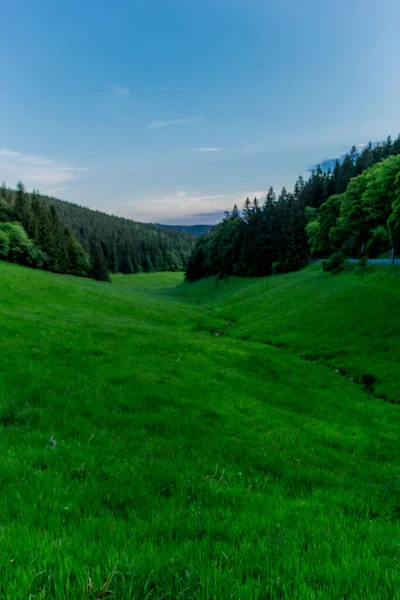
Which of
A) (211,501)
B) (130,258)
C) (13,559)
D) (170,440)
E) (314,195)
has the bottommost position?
(170,440)

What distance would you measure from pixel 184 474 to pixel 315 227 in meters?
88.7

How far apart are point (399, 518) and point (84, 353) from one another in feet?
47.8

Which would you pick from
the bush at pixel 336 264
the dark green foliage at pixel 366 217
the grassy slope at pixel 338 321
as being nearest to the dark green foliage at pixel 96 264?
the dark green foliage at pixel 366 217

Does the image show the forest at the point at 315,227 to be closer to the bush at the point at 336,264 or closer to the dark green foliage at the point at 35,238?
the bush at the point at 336,264

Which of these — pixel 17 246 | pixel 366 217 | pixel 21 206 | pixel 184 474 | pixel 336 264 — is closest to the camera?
pixel 184 474

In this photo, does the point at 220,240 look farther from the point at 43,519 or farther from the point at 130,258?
the point at 43,519

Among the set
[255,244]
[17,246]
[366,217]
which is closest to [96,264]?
[17,246]

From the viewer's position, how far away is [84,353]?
55.2 ft

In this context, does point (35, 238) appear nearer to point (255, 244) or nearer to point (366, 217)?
point (255, 244)

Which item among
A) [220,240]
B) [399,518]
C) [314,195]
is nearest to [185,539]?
[399,518]

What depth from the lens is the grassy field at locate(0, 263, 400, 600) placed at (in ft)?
11.0

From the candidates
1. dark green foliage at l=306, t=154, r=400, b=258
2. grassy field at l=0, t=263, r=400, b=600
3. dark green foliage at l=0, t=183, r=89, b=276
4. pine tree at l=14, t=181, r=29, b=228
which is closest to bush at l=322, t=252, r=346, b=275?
dark green foliage at l=306, t=154, r=400, b=258

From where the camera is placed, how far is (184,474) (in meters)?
6.58

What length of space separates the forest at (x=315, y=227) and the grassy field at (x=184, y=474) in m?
43.6
